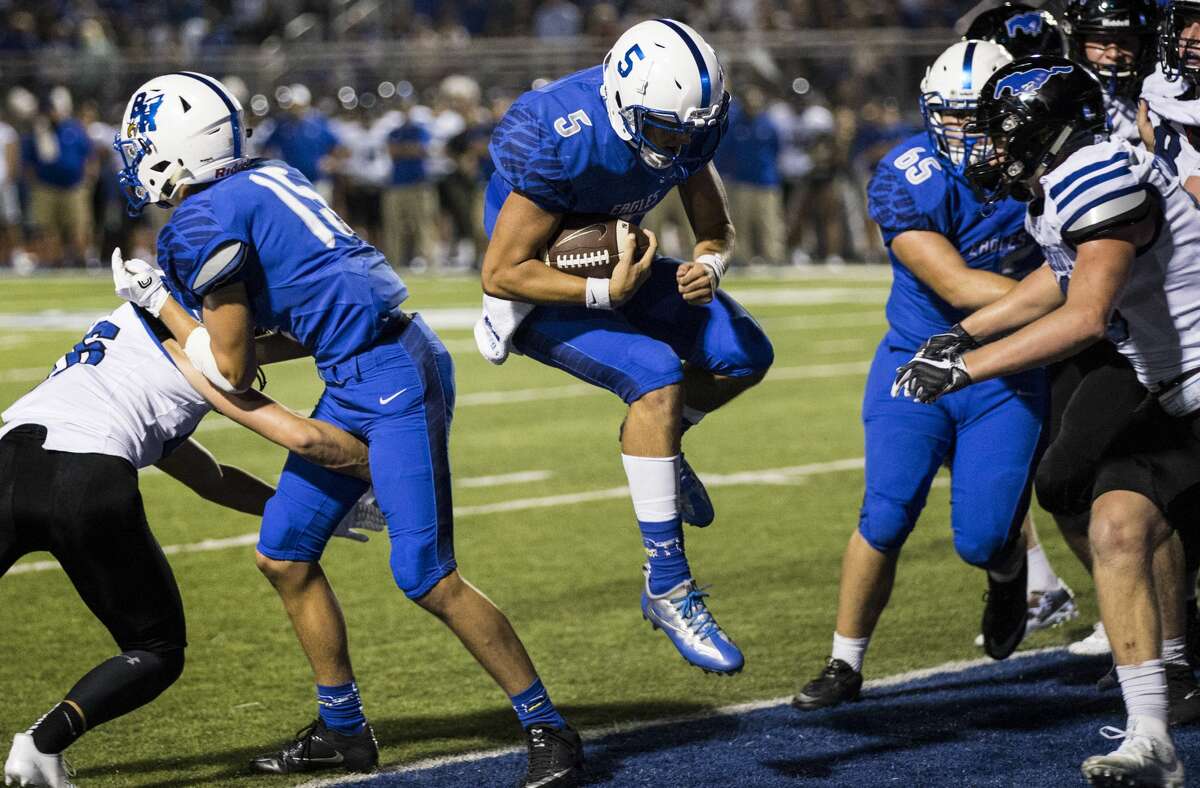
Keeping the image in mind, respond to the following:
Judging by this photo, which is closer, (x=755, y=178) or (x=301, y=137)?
(x=755, y=178)

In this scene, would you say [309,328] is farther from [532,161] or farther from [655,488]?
[655,488]

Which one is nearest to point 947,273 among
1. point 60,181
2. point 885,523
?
point 885,523

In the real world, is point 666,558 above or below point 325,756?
above

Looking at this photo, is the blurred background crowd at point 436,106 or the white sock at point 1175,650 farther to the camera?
the blurred background crowd at point 436,106

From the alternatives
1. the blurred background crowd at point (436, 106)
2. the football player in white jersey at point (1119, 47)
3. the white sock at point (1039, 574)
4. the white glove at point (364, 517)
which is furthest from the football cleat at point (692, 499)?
the blurred background crowd at point (436, 106)

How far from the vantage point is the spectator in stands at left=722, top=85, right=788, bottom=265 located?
1833 centimetres

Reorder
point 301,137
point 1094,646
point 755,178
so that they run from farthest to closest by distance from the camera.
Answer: point 301,137 < point 755,178 < point 1094,646

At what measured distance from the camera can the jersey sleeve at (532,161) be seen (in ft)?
13.8

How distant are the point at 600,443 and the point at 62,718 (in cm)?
550

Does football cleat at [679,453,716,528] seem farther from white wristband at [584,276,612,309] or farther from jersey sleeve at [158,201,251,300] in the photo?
jersey sleeve at [158,201,251,300]

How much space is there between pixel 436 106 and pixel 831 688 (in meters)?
16.2

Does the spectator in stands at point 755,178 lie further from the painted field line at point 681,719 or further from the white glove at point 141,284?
the white glove at point 141,284

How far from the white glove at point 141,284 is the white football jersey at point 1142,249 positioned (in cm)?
212

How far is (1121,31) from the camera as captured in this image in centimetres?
512
